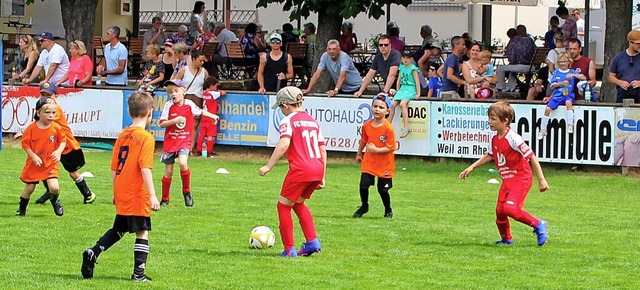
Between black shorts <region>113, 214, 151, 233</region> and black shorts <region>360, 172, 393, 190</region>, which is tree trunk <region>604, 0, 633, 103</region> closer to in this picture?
black shorts <region>360, 172, 393, 190</region>

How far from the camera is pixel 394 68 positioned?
22609mm

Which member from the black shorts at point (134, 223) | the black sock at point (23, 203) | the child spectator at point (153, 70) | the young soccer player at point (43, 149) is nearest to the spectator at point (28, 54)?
the child spectator at point (153, 70)

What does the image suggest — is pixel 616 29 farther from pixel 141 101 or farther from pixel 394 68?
pixel 141 101

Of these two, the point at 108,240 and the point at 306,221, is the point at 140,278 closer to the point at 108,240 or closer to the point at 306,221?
the point at 108,240

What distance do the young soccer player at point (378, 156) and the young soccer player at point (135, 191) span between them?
16.5 ft

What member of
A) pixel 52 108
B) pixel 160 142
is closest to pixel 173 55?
pixel 160 142

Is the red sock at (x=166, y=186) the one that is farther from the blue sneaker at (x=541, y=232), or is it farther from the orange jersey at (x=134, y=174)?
the orange jersey at (x=134, y=174)

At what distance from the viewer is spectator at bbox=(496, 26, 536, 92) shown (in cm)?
2577

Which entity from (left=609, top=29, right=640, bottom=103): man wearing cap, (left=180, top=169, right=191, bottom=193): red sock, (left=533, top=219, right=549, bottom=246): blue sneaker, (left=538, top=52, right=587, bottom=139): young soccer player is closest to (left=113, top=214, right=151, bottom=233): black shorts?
(left=533, top=219, right=549, bottom=246): blue sneaker

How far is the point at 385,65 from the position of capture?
22.9m

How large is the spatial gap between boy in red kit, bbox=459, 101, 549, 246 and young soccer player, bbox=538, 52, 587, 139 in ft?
28.0

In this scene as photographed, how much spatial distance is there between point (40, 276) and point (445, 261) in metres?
3.52

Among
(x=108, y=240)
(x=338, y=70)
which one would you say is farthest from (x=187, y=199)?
(x=338, y=70)

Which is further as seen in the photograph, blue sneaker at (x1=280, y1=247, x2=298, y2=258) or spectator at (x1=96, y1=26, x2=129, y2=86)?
spectator at (x1=96, y1=26, x2=129, y2=86)
